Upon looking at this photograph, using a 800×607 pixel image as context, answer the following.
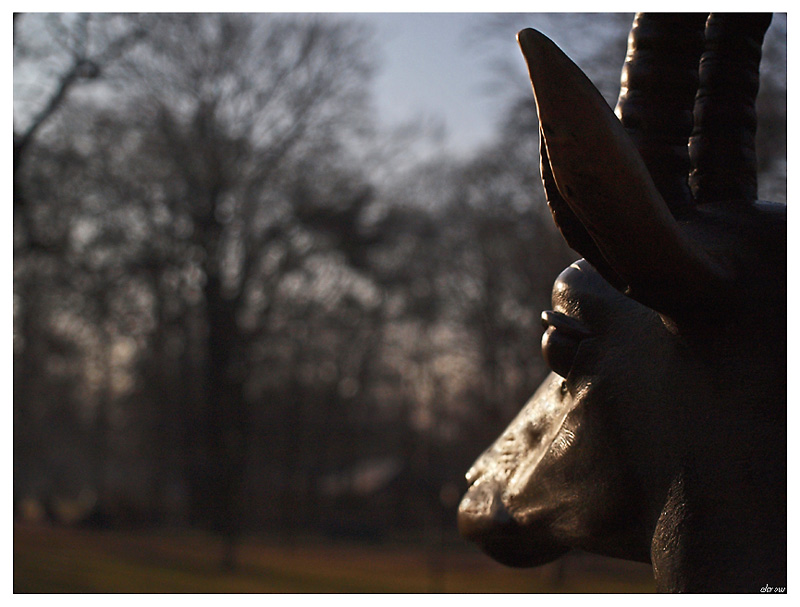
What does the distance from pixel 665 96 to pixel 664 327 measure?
39 centimetres

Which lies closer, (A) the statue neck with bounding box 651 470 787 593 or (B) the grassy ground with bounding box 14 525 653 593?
(A) the statue neck with bounding box 651 470 787 593

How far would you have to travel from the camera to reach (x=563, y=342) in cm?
163

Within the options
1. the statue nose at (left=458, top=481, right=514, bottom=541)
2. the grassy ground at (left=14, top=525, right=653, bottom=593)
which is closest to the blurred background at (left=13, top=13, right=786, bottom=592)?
the grassy ground at (left=14, top=525, right=653, bottom=593)

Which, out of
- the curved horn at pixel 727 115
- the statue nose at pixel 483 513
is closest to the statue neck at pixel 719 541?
the statue nose at pixel 483 513

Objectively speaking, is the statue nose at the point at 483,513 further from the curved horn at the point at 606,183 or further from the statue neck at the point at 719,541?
the curved horn at the point at 606,183

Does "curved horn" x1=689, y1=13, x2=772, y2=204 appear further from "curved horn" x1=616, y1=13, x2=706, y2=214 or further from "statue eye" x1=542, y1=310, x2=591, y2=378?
"statue eye" x1=542, y1=310, x2=591, y2=378

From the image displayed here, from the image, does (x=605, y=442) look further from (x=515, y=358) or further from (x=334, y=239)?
(x=334, y=239)

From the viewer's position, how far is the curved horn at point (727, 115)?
1.55 metres

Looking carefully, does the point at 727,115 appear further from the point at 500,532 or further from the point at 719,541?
the point at 500,532

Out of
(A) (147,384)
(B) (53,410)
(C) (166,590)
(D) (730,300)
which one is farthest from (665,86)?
(B) (53,410)

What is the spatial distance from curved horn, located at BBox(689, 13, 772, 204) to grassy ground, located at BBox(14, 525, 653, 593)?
10.7 meters

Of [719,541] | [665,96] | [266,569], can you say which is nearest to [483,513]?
[719,541]

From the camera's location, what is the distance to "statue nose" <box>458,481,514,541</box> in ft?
5.85

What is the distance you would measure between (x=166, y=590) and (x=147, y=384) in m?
11.5
